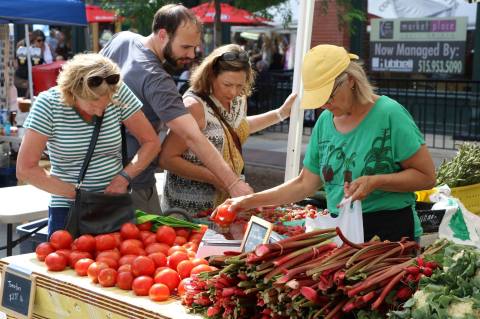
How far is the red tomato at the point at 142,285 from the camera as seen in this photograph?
3.14 metres

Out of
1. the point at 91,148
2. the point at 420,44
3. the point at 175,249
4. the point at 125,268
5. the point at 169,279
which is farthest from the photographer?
the point at 420,44

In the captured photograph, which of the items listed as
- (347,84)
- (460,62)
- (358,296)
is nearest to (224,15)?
(460,62)

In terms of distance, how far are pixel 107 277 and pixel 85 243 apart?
442mm

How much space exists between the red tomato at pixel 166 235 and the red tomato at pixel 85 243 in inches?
12.9

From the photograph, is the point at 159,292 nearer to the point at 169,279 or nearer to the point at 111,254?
the point at 169,279

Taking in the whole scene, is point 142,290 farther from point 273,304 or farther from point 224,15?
point 224,15

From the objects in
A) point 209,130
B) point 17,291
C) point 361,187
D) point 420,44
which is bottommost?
point 17,291

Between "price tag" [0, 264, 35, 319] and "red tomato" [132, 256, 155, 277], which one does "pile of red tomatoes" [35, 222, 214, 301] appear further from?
"price tag" [0, 264, 35, 319]

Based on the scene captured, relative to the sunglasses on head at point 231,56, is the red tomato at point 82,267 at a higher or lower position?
lower

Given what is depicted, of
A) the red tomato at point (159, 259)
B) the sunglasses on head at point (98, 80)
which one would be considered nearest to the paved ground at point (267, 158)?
the sunglasses on head at point (98, 80)

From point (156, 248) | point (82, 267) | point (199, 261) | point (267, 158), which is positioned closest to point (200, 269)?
point (199, 261)

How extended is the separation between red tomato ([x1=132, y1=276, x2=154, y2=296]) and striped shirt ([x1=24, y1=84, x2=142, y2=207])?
0.93m

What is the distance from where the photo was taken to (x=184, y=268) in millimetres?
3236

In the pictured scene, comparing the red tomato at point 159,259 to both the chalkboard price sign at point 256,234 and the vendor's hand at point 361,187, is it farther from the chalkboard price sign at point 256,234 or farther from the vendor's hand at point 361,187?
the vendor's hand at point 361,187
